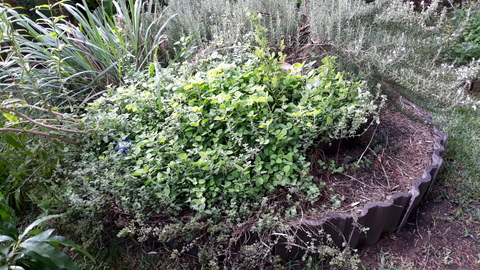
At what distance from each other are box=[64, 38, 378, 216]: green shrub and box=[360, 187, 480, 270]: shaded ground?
57 centimetres

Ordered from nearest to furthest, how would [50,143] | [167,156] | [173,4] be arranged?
[167,156] < [50,143] < [173,4]

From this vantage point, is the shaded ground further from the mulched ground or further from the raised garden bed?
the mulched ground

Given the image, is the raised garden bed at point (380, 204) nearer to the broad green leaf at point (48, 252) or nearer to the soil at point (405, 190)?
the soil at point (405, 190)

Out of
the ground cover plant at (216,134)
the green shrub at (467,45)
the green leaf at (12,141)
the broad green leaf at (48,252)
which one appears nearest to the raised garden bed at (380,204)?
the ground cover plant at (216,134)

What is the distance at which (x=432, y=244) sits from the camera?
2170 mm

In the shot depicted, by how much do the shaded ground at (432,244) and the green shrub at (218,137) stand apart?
1.87 ft

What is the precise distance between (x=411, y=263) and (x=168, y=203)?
1447mm

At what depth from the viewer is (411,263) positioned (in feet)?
6.73

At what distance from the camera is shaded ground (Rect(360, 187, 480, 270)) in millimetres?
2059

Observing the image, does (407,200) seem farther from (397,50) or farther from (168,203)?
(168,203)

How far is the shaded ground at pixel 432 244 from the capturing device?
2059mm

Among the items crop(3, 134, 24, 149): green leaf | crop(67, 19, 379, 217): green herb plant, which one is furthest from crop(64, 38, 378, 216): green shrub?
crop(3, 134, 24, 149): green leaf

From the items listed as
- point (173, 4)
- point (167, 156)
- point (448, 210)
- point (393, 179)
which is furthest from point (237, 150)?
point (173, 4)

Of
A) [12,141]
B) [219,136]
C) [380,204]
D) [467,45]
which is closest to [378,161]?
[380,204]
